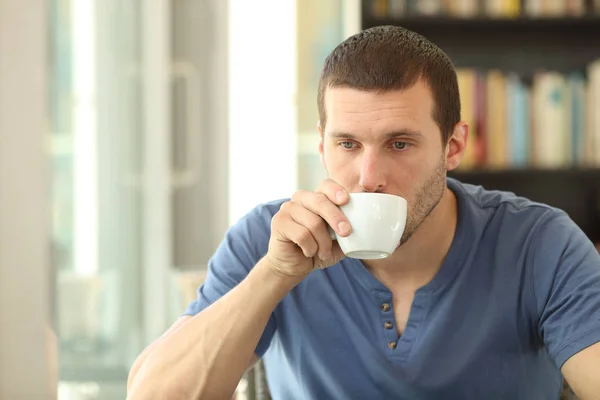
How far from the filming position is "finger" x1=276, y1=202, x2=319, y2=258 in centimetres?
110

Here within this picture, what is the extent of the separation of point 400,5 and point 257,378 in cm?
168

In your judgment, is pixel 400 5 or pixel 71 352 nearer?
pixel 71 352

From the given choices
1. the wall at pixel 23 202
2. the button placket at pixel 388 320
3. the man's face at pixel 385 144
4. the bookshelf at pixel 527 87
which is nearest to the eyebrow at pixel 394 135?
the man's face at pixel 385 144

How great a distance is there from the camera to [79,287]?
2.19 meters

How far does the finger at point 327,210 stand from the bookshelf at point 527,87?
5.70 feet

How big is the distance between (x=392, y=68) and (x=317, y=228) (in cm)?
31

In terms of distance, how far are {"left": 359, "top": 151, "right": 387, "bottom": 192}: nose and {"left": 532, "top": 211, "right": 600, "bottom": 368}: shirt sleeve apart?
31 centimetres

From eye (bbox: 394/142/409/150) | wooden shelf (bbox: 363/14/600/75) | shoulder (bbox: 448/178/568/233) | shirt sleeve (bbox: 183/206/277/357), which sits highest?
wooden shelf (bbox: 363/14/600/75)

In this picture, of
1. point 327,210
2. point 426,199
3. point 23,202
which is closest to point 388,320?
point 426,199

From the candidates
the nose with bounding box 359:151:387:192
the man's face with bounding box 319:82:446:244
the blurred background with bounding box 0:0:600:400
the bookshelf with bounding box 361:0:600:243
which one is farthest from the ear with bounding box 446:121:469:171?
the bookshelf with bounding box 361:0:600:243

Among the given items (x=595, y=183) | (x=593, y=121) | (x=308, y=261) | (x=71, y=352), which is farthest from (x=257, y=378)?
(x=595, y=183)

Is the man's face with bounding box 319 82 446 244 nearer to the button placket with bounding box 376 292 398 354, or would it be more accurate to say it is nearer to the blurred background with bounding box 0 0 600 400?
the button placket with bounding box 376 292 398 354

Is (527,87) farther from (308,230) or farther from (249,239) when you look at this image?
(308,230)

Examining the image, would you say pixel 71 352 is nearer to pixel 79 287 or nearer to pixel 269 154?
pixel 79 287
